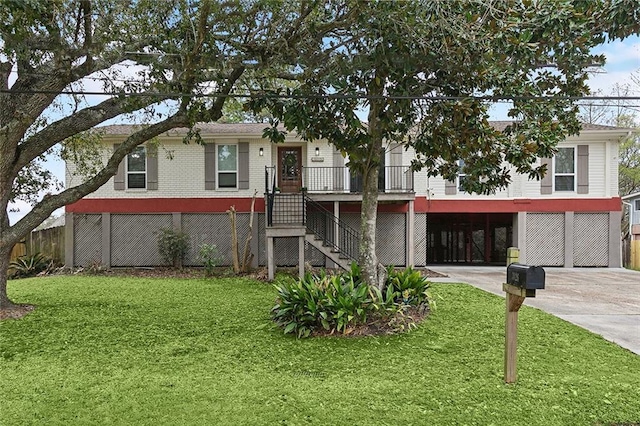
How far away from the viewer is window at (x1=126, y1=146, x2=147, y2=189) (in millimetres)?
14148

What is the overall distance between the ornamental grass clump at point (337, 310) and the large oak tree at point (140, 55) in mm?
3161

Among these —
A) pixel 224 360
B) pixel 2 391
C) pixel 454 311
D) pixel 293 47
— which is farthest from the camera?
pixel 454 311

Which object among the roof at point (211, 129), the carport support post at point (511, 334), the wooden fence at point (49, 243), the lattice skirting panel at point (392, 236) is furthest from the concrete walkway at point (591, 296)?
the wooden fence at point (49, 243)

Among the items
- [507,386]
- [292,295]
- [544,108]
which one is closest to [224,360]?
[292,295]

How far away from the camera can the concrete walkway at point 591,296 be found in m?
6.42

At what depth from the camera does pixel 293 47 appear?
21.5 feet

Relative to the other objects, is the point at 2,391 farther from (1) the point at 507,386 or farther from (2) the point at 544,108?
(2) the point at 544,108

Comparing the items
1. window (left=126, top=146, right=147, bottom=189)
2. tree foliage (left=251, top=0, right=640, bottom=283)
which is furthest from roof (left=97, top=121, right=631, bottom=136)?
tree foliage (left=251, top=0, right=640, bottom=283)

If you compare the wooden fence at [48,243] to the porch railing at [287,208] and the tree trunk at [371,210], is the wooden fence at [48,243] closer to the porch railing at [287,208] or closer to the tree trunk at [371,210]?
the porch railing at [287,208]

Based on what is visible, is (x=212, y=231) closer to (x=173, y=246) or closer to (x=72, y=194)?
(x=173, y=246)

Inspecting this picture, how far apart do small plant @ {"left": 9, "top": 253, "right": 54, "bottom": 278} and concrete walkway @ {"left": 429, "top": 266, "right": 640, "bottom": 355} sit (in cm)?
1217

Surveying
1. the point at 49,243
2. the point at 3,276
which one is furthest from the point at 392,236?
the point at 49,243

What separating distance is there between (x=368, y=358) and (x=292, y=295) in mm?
1563

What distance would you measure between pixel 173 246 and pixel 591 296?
11.3 meters
